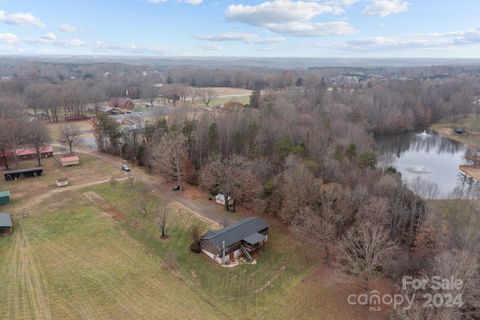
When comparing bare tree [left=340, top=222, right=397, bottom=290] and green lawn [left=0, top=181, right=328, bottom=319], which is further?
bare tree [left=340, top=222, right=397, bottom=290]

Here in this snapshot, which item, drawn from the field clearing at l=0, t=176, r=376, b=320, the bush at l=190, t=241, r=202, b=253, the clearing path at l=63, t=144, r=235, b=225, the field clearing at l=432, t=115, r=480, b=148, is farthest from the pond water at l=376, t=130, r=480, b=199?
the bush at l=190, t=241, r=202, b=253

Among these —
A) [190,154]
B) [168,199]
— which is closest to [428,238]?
[168,199]

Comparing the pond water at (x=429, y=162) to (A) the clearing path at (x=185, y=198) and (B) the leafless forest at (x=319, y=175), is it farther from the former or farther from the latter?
(A) the clearing path at (x=185, y=198)

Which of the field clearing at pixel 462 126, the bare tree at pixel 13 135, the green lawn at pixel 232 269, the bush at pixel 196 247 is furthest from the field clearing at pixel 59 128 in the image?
the field clearing at pixel 462 126

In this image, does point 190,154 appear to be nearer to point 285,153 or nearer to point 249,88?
point 285,153

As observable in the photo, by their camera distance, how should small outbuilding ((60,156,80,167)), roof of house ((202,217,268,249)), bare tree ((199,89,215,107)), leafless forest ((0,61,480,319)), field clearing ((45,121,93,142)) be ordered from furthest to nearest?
1. bare tree ((199,89,215,107))
2. field clearing ((45,121,93,142))
3. small outbuilding ((60,156,80,167))
4. roof of house ((202,217,268,249))
5. leafless forest ((0,61,480,319))

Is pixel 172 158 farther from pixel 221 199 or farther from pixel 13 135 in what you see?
pixel 13 135

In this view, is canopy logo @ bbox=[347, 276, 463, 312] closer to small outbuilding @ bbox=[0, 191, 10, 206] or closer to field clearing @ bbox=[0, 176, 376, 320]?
field clearing @ bbox=[0, 176, 376, 320]
